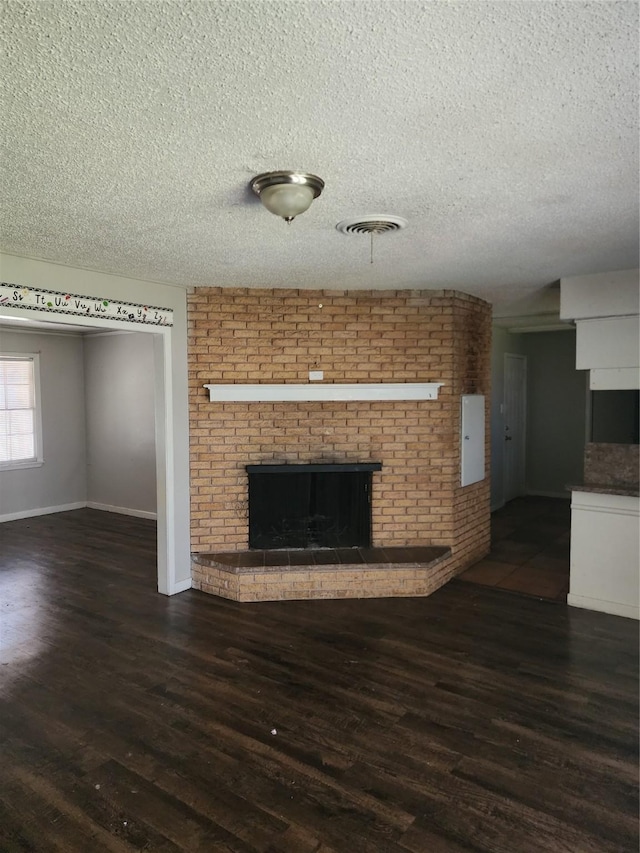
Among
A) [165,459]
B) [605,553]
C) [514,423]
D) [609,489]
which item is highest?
[514,423]

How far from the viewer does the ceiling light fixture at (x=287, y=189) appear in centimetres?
210

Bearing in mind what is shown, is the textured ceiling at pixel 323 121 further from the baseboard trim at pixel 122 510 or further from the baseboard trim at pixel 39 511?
the baseboard trim at pixel 39 511

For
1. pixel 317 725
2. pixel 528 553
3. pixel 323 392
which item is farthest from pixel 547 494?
pixel 317 725

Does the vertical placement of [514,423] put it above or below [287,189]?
below

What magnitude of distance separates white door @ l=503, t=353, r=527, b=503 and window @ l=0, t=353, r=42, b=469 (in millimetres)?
6355

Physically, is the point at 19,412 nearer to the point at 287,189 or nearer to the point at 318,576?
the point at 318,576

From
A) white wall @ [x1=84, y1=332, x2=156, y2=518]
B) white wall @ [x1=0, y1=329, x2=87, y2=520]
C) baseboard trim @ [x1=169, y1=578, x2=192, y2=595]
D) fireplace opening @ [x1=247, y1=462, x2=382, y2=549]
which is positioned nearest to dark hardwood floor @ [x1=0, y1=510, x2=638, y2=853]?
baseboard trim @ [x1=169, y1=578, x2=192, y2=595]

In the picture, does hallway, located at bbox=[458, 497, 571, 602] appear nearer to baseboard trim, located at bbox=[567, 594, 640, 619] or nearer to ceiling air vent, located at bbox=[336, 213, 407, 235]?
baseboard trim, located at bbox=[567, 594, 640, 619]

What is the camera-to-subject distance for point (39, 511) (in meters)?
7.34

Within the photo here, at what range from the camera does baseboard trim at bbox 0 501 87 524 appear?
6.98 meters

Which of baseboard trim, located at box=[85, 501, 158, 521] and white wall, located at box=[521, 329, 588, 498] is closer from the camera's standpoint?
baseboard trim, located at box=[85, 501, 158, 521]

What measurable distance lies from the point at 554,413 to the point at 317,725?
6.55m

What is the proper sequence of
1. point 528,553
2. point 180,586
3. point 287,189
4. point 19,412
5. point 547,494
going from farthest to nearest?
point 547,494 → point 19,412 → point 528,553 → point 180,586 → point 287,189

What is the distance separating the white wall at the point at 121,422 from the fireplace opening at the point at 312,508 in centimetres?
299
